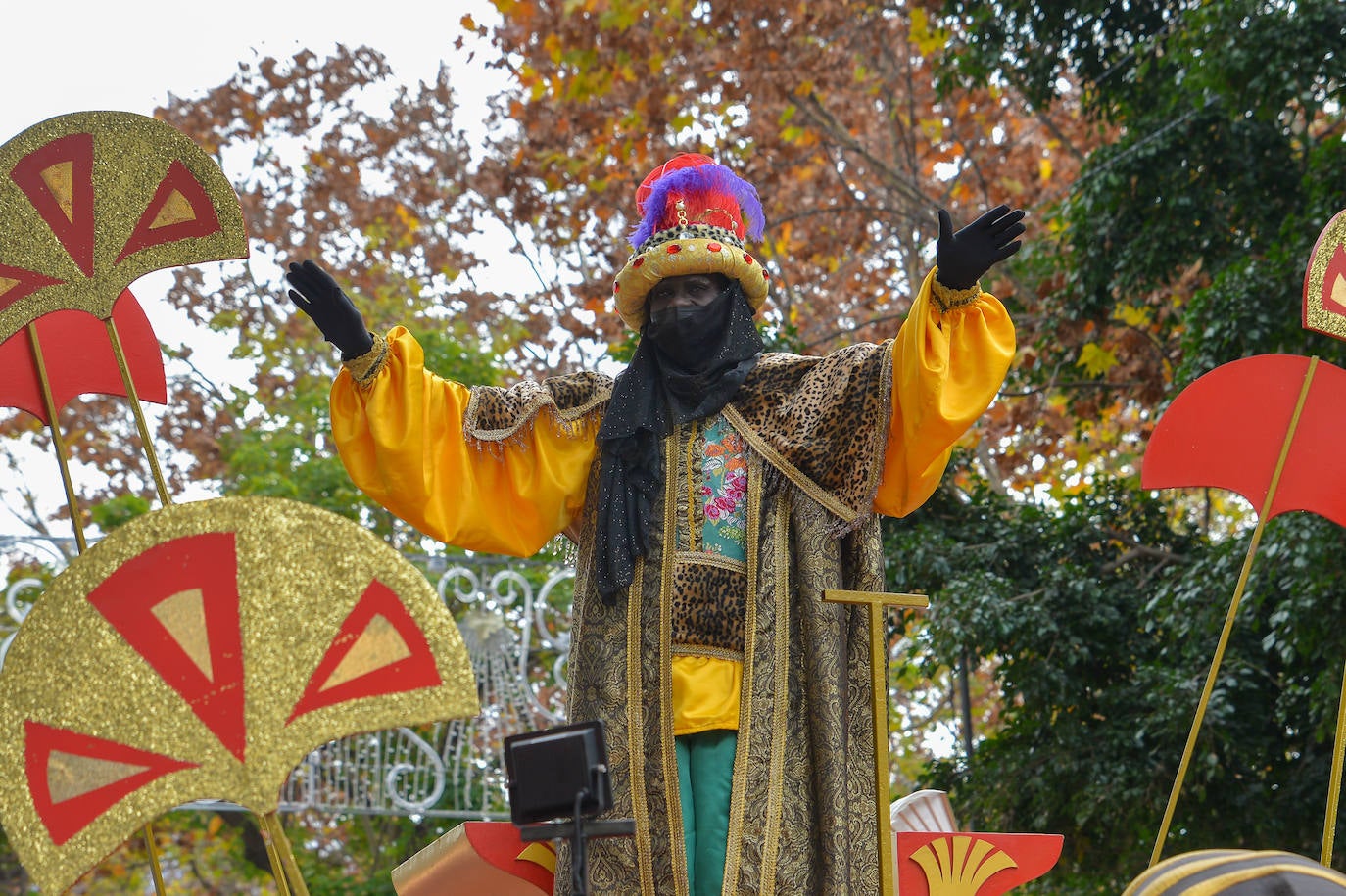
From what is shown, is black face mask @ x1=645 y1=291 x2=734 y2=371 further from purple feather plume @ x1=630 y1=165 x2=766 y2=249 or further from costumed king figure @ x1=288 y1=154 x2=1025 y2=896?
purple feather plume @ x1=630 y1=165 x2=766 y2=249

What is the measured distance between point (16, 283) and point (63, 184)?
186mm

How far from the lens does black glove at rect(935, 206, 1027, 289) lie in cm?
277

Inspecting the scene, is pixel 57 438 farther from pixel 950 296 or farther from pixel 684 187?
pixel 950 296

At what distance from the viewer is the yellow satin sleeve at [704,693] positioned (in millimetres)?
2973

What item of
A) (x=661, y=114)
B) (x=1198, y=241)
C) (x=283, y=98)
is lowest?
(x=1198, y=241)

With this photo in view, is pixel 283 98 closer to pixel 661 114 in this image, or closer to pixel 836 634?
pixel 661 114

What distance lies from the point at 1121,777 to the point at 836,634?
2720 mm

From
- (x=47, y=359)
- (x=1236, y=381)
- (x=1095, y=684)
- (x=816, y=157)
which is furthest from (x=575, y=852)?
(x=816, y=157)

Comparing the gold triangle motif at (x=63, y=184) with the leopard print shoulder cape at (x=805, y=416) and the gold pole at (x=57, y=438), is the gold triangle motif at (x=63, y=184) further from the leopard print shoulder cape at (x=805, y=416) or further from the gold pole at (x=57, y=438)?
the leopard print shoulder cape at (x=805, y=416)

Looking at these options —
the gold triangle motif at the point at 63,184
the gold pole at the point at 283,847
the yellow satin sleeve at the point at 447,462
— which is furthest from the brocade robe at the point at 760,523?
the gold pole at the point at 283,847

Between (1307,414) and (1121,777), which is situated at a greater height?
(1307,414)

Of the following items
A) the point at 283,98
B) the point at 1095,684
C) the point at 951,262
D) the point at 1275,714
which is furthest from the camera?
the point at 283,98

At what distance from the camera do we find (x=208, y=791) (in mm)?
1977

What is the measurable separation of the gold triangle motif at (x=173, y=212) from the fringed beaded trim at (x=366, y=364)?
0.51 metres
